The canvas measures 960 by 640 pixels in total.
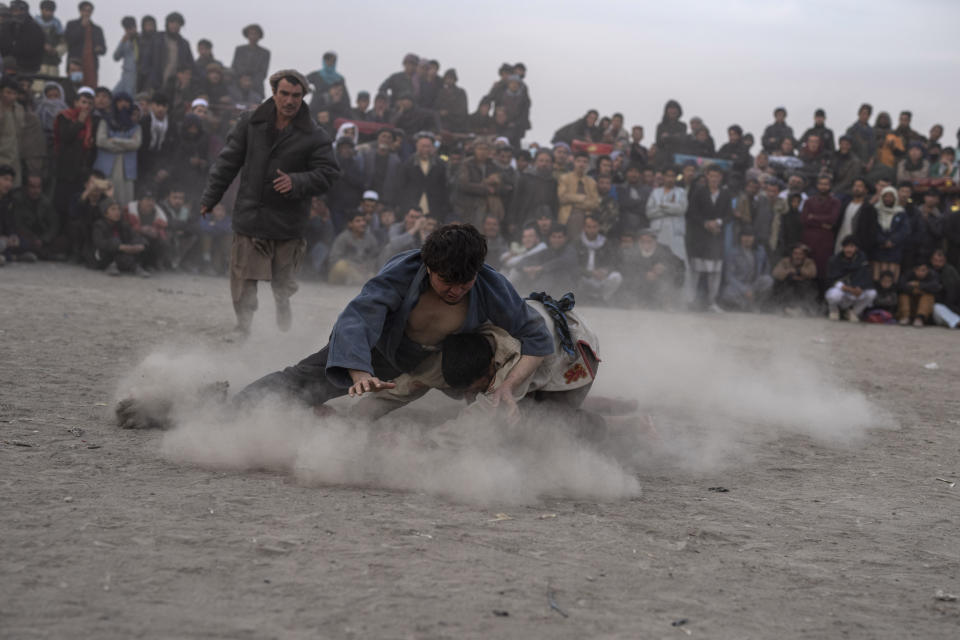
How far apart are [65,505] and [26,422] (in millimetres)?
1254

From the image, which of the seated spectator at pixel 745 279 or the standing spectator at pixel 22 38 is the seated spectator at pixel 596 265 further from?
the standing spectator at pixel 22 38

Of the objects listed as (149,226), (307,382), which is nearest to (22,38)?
(149,226)

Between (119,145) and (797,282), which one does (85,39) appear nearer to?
(119,145)

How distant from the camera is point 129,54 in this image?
12.5m

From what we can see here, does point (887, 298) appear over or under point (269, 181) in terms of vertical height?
under

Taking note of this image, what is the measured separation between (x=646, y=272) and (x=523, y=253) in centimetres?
171

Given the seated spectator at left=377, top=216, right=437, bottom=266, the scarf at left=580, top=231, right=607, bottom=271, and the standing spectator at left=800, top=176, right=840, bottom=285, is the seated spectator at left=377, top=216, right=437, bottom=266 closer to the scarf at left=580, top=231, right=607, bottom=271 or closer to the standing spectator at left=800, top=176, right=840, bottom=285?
the scarf at left=580, top=231, right=607, bottom=271

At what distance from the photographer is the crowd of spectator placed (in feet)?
37.5

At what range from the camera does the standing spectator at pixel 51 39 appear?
40.8 ft

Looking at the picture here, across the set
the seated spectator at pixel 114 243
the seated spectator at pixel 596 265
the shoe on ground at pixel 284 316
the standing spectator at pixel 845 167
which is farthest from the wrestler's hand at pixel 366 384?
the standing spectator at pixel 845 167

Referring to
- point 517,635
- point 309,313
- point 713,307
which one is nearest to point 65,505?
point 517,635

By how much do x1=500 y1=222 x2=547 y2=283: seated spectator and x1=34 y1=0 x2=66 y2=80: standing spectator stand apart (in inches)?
247

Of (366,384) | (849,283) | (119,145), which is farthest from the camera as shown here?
(849,283)

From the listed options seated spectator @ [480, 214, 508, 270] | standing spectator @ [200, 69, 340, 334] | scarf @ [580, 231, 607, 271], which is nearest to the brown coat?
scarf @ [580, 231, 607, 271]
